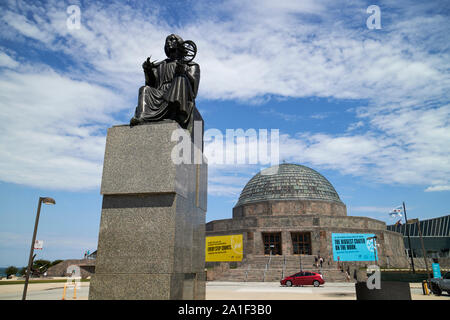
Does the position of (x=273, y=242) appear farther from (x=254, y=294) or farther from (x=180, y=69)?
(x=180, y=69)

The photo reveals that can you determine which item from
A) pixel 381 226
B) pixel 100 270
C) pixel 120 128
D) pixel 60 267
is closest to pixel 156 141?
pixel 120 128

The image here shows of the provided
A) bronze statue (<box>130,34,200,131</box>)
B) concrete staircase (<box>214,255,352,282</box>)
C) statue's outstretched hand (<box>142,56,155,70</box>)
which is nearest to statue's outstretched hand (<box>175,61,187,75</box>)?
bronze statue (<box>130,34,200,131</box>)

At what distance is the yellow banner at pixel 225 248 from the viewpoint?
26.3 m

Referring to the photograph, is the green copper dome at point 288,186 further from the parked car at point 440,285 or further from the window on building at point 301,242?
the parked car at point 440,285

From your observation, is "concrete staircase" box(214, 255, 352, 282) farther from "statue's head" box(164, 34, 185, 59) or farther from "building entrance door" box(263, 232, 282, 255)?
"statue's head" box(164, 34, 185, 59)

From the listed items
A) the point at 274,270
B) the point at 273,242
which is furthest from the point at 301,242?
the point at 274,270

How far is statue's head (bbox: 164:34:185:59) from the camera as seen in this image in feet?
16.3

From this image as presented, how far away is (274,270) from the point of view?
2216 cm

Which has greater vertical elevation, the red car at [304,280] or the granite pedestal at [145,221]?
the granite pedestal at [145,221]

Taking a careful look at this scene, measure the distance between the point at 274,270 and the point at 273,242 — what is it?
4.96m

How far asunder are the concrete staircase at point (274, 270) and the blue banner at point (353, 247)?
1.26 metres

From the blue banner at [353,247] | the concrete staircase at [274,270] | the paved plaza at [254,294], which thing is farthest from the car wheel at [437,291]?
the blue banner at [353,247]

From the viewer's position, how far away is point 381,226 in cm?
2962

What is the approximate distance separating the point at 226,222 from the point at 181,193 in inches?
1050
